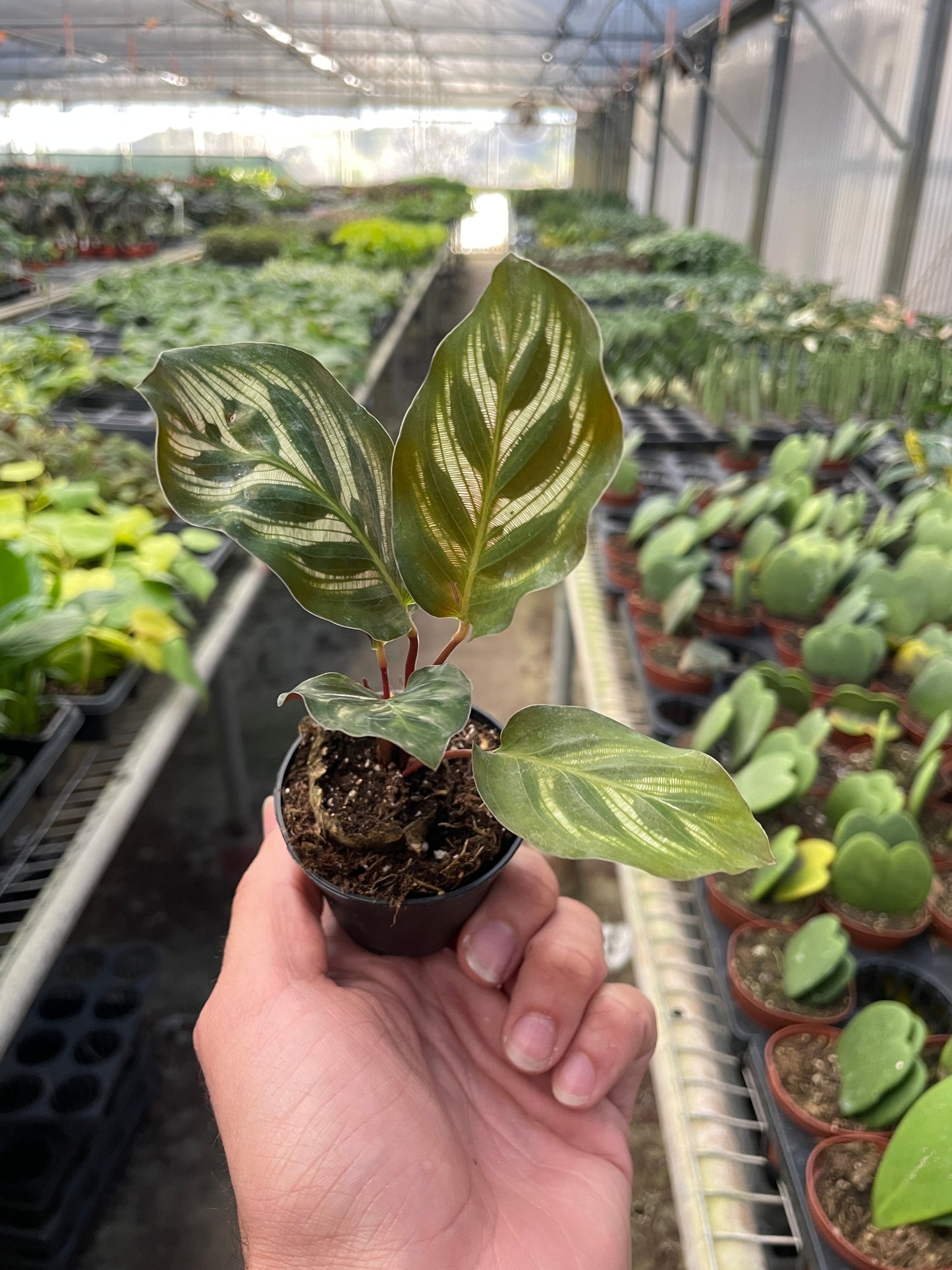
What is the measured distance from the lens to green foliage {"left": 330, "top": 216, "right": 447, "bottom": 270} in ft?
16.5

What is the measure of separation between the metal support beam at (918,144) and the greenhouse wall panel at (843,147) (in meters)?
0.18

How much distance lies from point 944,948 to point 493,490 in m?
0.81

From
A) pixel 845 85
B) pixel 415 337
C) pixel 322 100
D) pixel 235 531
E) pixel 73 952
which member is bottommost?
pixel 73 952

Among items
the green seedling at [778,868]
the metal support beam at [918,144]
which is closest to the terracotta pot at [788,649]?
the green seedling at [778,868]

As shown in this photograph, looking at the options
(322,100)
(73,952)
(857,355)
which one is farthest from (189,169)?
(73,952)

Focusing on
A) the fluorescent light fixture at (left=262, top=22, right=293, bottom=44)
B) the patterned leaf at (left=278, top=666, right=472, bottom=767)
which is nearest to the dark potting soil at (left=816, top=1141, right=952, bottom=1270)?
the patterned leaf at (left=278, top=666, right=472, bottom=767)

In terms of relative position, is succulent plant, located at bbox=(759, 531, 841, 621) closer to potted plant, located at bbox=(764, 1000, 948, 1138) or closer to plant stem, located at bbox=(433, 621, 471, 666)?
potted plant, located at bbox=(764, 1000, 948, 1138)

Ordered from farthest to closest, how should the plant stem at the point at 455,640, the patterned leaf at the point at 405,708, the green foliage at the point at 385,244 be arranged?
the green foliage at the point at 385,244 → the plant stem at the point at 455,640 → the patterned leaf at the point at 405,708

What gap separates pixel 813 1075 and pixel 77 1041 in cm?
105

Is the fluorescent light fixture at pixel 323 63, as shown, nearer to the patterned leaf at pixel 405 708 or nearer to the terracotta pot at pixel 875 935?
the terracotta pot at pixel 875 935

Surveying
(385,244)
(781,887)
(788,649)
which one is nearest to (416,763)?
(781,887)

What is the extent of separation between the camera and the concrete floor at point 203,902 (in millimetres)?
1087

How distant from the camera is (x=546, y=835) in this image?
42 centimetres

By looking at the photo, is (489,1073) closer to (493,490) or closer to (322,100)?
(493,490)
